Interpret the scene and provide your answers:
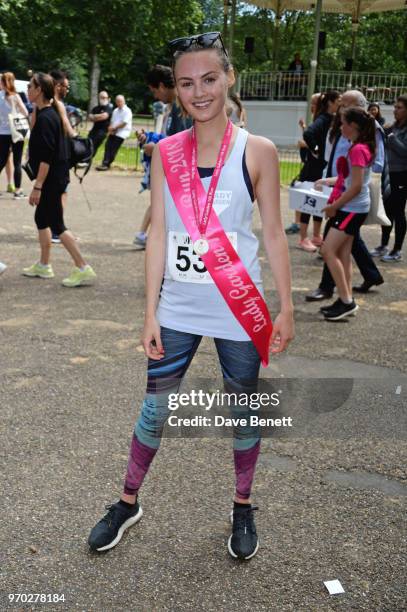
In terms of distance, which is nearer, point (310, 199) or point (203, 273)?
point (203, 273)

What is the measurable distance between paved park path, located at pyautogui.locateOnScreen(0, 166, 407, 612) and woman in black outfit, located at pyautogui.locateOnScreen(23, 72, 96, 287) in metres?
0.82

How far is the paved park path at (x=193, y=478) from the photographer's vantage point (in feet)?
8.94

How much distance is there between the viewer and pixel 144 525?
310cm

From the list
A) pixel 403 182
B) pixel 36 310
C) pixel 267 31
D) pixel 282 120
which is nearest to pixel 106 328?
pixel 36 310

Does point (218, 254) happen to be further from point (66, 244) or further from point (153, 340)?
point (66, 244)

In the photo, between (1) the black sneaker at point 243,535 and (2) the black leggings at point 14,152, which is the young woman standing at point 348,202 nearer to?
(1) the black sneaker at point 243,535

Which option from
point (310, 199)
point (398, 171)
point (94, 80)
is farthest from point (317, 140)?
point (94, 80)

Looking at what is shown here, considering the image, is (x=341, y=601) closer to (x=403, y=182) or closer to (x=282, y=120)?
(x=403, y=182)

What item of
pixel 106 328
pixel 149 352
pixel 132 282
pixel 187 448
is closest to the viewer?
pixel 149 352

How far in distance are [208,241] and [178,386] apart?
63 cm

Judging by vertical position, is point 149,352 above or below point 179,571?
above

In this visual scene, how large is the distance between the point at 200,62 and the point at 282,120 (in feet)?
90.3

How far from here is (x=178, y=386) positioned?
2844mm

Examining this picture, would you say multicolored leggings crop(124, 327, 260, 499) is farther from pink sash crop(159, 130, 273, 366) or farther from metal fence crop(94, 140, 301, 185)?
metal fence crop(94, 140, 301, 185)
